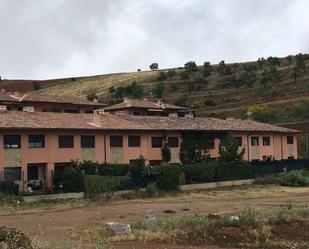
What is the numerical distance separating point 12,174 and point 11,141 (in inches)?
109

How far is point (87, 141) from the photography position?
55.6 meters

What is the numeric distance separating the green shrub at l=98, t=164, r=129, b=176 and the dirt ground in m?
4.84

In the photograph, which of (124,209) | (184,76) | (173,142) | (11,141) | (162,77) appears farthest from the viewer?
(162,77)

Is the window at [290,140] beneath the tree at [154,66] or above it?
beneath

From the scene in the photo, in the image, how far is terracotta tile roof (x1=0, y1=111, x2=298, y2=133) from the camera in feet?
169

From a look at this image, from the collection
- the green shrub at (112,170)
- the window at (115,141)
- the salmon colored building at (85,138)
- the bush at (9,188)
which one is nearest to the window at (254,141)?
the salmon colored building at (85,138)

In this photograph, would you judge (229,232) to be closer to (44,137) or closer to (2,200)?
→ (2,200)

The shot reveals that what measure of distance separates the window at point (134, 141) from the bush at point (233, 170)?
8.42 meters

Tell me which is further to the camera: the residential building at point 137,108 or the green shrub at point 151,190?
the residential building at point 137,108

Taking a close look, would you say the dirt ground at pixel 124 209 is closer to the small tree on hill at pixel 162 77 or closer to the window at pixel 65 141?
the window at pixel 65 141

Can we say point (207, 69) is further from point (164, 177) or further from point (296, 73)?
point (164, 177)

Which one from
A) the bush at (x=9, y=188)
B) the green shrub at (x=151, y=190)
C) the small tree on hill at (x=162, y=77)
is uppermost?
the small tree on hill at (x=162, y=77)

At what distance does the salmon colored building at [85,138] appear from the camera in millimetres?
49938

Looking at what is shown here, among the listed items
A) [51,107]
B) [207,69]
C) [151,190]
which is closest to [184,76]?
[207,69]
